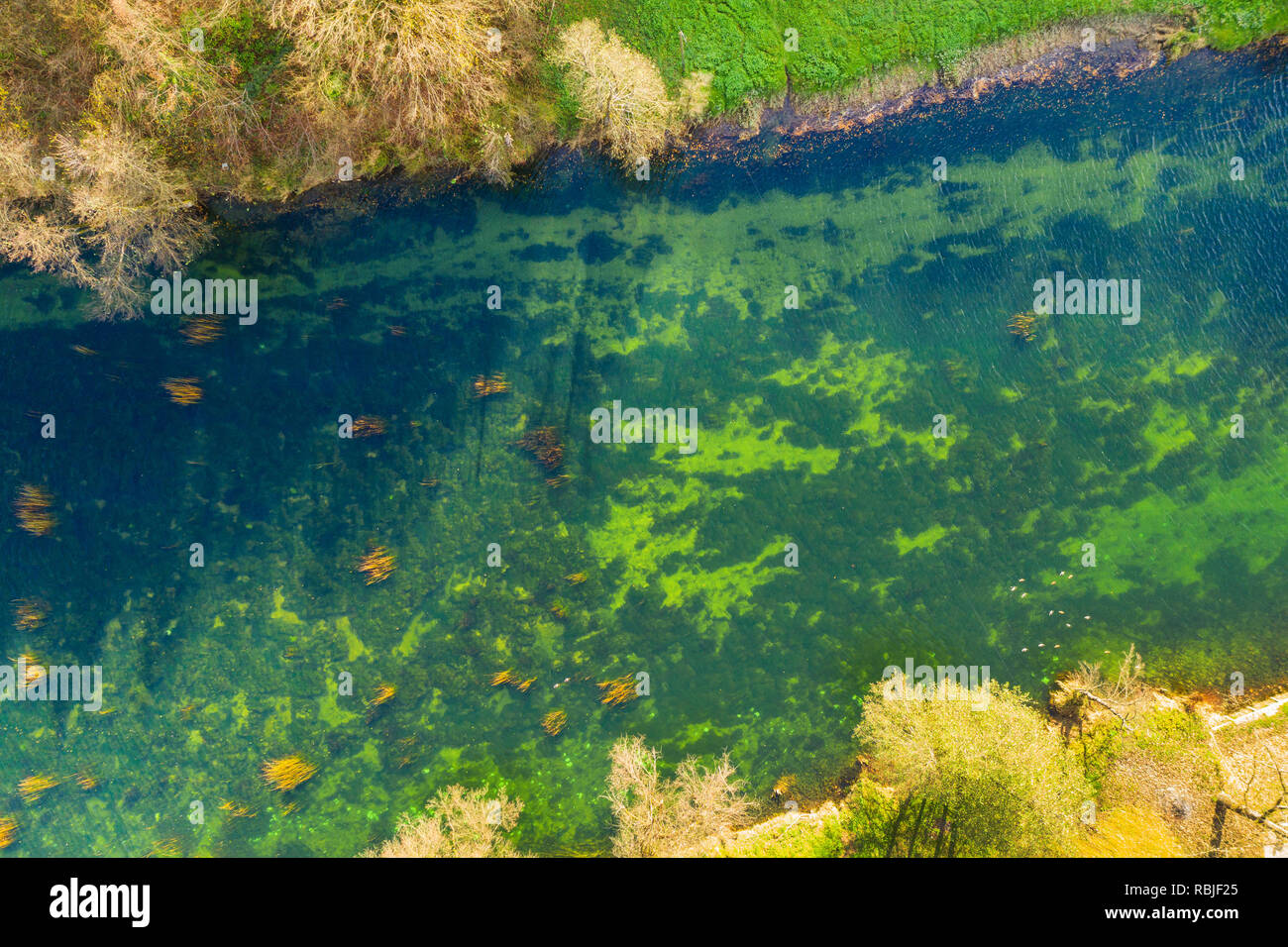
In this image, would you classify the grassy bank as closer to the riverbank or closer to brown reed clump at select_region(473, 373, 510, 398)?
brown reed clump at select_region(473, 373, 510, 398)

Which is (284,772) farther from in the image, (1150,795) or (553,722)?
(1150,795)

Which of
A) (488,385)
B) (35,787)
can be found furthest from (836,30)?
(35,787)

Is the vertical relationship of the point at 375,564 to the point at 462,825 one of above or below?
above

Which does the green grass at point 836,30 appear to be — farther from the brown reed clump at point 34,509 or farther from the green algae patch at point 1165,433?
the brown reed clump at point 34,509

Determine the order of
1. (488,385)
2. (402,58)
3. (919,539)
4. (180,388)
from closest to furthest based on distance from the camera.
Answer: (402,58) → (180,388) → (488,385) → (919,539)

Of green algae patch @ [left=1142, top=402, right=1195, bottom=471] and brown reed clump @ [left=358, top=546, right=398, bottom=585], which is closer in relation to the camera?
brown reed clump @ [left=358, top=546, right=398, bottom=585]

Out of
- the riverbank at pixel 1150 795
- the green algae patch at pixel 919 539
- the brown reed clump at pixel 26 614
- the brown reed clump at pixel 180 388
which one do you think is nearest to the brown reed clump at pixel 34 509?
the brown reed clump at pixel 26 614

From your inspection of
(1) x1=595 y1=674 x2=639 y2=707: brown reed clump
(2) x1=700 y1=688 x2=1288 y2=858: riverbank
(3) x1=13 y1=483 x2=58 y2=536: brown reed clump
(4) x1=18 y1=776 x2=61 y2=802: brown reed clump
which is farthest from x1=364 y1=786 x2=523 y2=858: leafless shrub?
(3) x1=13 y1=483 x2=58 y2=536: brown reed clump
